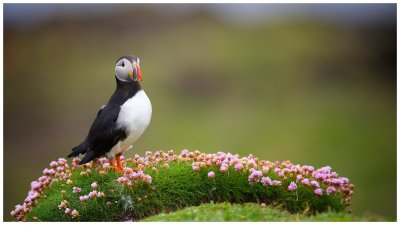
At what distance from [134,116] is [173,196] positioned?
0.76 metres

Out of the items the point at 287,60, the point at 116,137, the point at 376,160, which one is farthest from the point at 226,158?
the point at 287,60

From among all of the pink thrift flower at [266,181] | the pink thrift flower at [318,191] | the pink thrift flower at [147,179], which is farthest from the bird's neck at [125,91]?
the pink thrift flower at [318,191]

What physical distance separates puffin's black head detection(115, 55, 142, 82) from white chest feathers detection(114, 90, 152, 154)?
180mm

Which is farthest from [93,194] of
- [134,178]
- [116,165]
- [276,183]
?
[276,183]

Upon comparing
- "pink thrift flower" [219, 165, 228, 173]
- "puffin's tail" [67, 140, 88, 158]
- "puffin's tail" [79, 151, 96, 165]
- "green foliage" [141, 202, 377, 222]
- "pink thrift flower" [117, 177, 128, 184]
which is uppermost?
"puffin's tail" [67, 140, 88, 158]

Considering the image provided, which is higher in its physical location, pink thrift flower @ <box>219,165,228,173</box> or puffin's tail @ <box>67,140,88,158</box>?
puffin's tail @ <box>67,140,88,158</box>

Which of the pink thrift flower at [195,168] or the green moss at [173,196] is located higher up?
the pink thrift flower at [195,168]

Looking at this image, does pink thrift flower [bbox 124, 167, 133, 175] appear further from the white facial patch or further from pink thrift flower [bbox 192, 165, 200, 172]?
the white facial patch

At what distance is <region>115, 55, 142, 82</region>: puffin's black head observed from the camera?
600 cm

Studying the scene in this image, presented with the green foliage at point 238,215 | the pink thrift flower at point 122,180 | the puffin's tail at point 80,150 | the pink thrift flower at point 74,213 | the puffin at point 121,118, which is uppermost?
the puffin at point 121,118

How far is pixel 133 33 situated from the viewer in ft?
43.5

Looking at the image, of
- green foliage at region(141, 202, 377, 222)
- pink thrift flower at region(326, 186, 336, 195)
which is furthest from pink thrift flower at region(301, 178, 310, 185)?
green foliage at region(141, 202, 377, 222)

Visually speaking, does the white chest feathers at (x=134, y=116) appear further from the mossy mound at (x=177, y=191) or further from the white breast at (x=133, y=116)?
the mossy mound at (x=177, y=191)

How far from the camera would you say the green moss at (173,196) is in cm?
591
